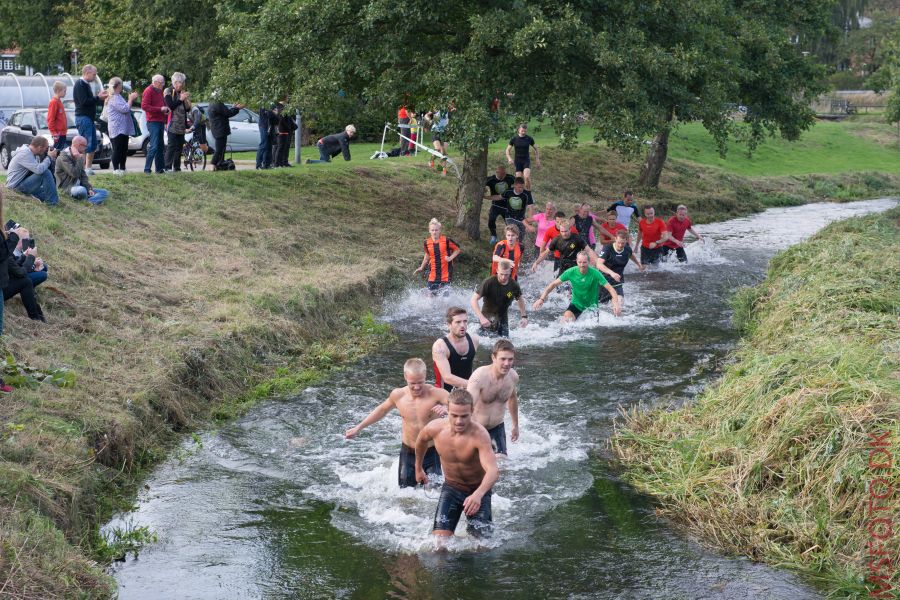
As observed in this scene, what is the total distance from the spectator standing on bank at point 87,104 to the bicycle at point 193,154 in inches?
144

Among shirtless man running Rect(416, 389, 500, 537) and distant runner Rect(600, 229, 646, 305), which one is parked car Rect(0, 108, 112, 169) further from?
shirtless man running Rect(416, 389, 500, 537)

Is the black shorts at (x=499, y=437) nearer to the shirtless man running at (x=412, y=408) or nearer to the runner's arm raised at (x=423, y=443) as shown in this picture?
the shirtless man running at (x=412, y=408)

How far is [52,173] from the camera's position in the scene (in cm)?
1686

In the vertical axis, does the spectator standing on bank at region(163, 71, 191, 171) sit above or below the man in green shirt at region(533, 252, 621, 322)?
above

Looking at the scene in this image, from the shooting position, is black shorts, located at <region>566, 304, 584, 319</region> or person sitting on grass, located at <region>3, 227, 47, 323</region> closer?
person sitting on grass, located at <region>3, 227, 47, 323</region>

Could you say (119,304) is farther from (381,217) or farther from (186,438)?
(381,217)

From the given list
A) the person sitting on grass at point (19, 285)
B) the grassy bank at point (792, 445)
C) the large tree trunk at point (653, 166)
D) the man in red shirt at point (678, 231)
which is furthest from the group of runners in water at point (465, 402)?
the large tree trunk at point (653, 166)

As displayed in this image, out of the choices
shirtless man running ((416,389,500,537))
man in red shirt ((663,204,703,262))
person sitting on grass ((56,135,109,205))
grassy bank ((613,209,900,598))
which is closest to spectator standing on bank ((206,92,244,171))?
person sitting on grass ((56,135,109,205))

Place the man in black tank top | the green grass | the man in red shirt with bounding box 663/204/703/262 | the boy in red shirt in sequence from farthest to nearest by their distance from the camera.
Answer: the green grass, the man in red shirt with bounding box 663/204/703/262, the boy in red shirt, the man in black tank top

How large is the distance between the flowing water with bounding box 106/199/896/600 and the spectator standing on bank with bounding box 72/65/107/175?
8.16 metres

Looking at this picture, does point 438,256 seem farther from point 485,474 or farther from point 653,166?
point 653,166

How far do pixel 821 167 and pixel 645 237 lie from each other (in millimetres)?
28979

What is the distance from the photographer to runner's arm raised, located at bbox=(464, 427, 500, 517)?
8.52 metres

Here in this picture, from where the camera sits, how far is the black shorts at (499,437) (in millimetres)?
10867
